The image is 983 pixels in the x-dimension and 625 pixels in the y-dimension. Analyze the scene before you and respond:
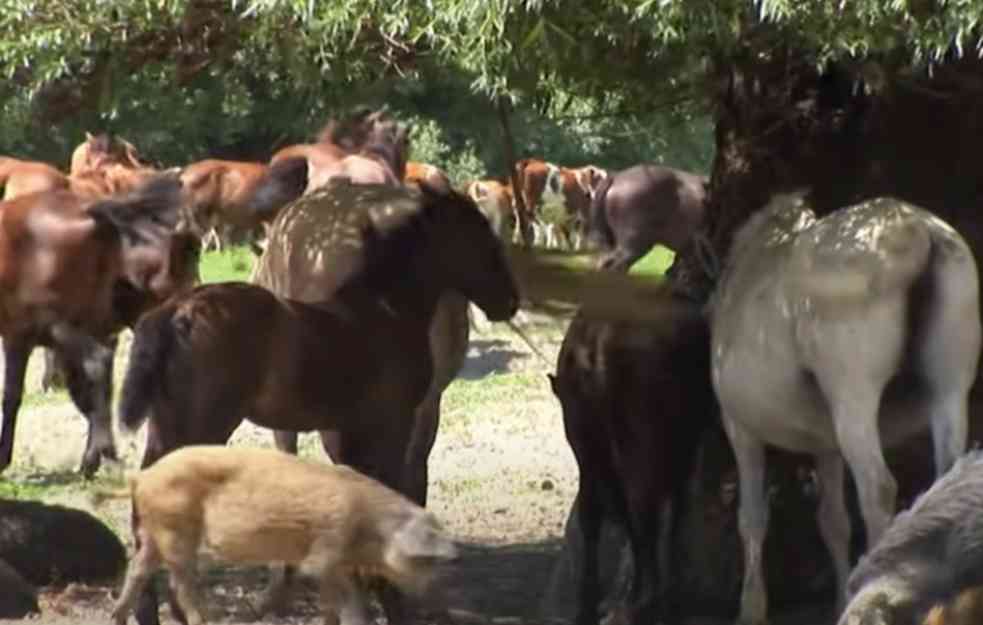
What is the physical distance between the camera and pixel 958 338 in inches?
377

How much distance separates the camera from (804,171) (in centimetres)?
1162

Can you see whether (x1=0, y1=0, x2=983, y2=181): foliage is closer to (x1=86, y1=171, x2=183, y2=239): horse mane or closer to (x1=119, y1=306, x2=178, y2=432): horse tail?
(x1=119, y1=306, x2=178, y2=432): horse tail

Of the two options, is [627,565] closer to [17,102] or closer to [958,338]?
[958,338]

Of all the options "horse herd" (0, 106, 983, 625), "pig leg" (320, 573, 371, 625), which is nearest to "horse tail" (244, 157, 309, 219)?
"horse herd" (0, 106, 983, 625)

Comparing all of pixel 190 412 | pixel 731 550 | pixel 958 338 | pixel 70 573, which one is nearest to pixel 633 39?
pixel 958 338

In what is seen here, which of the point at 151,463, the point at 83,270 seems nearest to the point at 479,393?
the point at 83,270

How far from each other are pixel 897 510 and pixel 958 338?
1.09 meters

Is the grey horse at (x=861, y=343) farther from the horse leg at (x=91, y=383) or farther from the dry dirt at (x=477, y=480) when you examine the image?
the horse leg at (x=91, y=383)

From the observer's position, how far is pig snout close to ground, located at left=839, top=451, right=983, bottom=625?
22.4ft

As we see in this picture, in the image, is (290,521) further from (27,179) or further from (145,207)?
(27,179)

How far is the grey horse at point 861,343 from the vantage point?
9586 millimetres

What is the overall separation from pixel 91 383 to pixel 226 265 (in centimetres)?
1266

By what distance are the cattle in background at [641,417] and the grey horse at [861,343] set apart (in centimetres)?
55

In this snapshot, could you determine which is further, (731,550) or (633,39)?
(731,550)
